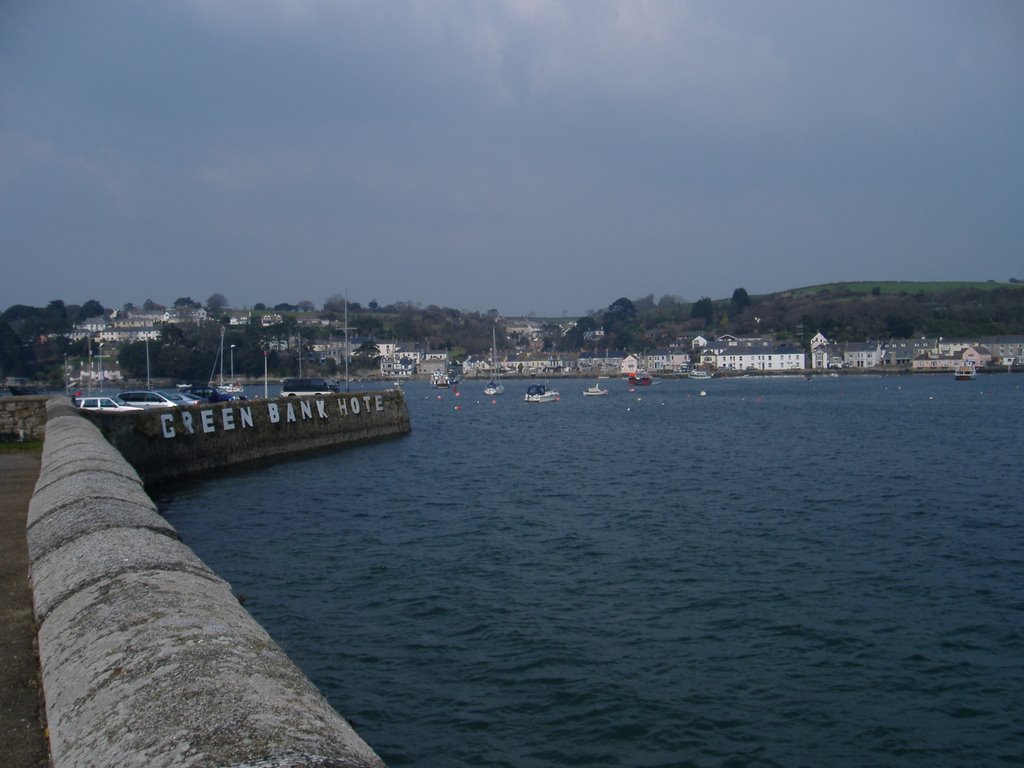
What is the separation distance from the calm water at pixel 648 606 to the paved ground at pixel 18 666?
3.61 metres

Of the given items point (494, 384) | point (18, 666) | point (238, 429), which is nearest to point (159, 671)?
point (18, 666)

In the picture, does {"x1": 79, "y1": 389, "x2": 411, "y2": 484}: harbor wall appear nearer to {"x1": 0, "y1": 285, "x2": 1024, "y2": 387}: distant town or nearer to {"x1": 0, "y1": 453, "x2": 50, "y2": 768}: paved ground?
{"x1": 0, "y1": 453, "x2": 50, "y2": 768}: paved ground

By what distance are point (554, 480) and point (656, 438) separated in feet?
53.9

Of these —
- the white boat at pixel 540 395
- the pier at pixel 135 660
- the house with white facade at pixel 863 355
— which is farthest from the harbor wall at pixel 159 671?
the house with white facade at pixel 863 355

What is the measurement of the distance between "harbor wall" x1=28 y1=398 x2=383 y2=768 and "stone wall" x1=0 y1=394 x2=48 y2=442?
64.4ft

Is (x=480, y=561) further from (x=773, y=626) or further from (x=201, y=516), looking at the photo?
(x=201, y=516)

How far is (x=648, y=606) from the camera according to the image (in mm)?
13594

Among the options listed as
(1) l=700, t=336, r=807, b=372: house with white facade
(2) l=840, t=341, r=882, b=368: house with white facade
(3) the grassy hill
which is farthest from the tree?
(2) l=840, t=341, r=882, b=368: house with white facade

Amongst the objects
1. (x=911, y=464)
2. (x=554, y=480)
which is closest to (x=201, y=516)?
(x=554, y=480)

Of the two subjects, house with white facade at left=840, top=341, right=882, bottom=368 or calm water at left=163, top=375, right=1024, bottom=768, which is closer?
calm water at left=163, top=375, right=1024, bottom=768

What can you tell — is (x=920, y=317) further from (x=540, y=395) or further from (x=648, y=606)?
(x=648, y=606)

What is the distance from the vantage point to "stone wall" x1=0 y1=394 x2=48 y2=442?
78.6 feet

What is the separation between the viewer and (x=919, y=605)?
533 inches

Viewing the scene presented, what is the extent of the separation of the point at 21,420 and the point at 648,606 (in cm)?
1954
